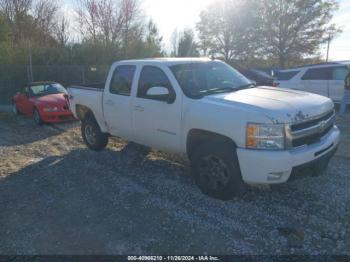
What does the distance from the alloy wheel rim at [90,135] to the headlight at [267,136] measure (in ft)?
13.6

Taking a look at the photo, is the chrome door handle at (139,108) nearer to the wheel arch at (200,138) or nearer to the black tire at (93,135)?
the wheel arch at (200,138)

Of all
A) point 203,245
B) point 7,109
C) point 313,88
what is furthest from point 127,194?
point 7,109

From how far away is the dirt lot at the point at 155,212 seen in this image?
3516 millimetres

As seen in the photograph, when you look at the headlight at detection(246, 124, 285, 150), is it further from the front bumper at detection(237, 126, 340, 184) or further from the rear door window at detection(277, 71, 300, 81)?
the rear door window at detection(277, 71, 300, 81)

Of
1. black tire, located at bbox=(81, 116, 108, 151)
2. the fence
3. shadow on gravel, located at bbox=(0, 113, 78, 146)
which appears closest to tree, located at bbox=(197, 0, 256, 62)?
the fence

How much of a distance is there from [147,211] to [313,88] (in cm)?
961

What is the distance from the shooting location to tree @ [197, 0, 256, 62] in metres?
35.5

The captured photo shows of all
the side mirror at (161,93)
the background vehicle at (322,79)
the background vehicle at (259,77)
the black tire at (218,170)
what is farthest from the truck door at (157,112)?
the background vehicle at (259,77)

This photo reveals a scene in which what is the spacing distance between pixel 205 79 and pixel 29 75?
1446 centimetres

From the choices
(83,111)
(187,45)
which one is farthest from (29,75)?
(187,45)

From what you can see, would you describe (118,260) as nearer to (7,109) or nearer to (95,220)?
(95,220)

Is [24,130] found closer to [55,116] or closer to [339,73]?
[55,116]

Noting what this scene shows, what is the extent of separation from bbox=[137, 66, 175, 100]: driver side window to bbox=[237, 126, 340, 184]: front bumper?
171 centimetres

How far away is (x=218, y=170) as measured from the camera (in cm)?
438
